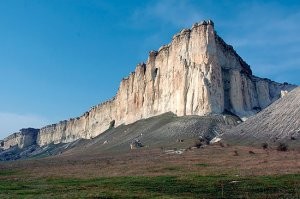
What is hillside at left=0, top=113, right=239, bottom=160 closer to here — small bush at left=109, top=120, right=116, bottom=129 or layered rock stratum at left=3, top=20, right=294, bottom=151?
layered rock stratum at left=3, top=20, right=294, bottom=151

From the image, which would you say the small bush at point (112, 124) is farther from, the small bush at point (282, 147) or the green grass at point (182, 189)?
the green grass at point (182, 189)

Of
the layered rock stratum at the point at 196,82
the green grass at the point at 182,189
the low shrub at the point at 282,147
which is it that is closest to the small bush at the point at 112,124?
the layered rock stratum at the point at 196,82

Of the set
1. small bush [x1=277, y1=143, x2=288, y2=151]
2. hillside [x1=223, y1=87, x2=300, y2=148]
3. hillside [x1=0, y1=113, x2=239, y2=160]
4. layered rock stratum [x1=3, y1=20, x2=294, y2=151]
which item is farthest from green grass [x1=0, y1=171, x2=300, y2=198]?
layered rock stratum [x1=3, y1=20, x2=294, y2=151]

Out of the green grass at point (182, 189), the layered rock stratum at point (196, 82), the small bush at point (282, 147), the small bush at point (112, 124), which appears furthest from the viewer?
the small bush at point (112, 124)

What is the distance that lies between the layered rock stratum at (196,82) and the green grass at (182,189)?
58.7 metres

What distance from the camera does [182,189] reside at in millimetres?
26875

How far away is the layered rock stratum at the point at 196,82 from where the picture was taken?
9194 centimetres

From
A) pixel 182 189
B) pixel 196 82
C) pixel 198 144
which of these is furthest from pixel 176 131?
pixel 182 189

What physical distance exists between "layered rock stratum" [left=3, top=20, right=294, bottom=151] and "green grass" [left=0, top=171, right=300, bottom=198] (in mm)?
58694

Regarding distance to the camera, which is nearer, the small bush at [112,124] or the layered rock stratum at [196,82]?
the layered rock stratum at [196,82]

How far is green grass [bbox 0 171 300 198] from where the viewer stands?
78.9 ft

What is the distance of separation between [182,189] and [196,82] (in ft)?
219

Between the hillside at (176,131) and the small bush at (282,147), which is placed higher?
the hillside at (176,131)

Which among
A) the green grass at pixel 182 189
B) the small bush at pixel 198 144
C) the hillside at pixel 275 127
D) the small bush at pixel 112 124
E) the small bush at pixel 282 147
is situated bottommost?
the green grass at pixel 182 189
